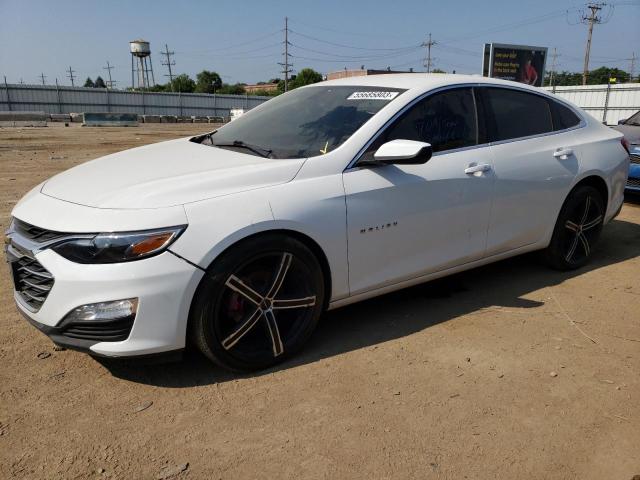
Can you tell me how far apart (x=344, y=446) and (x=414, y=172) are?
5.73ft

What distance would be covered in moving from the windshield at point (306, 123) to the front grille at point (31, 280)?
1.39m

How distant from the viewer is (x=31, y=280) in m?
2.83

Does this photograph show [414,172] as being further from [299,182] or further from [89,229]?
[89,229]

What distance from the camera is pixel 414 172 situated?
3455mm

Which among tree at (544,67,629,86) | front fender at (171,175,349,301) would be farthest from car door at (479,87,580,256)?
tree at (544,67,629,86)

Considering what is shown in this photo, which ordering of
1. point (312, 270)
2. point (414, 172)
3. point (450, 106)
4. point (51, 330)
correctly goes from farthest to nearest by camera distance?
point (450, 106), point (414, 172), point (312, 270), point (51, 330)

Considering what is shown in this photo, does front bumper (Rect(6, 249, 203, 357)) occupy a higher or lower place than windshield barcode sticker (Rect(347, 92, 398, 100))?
lower

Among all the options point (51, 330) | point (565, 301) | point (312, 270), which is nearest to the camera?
point (51, 330)

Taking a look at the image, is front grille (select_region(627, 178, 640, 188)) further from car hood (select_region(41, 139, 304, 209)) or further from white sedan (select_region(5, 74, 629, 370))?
car hood (select_region(41, 139, 304, 209))

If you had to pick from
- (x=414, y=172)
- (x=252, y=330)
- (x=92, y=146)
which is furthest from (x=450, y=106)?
(x=92, y=146)

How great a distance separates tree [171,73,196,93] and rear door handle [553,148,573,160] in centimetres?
9451

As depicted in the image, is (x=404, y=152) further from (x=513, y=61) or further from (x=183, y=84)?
(x=183, y=84)

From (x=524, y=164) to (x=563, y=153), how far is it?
1.76ft

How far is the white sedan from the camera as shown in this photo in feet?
8.64
